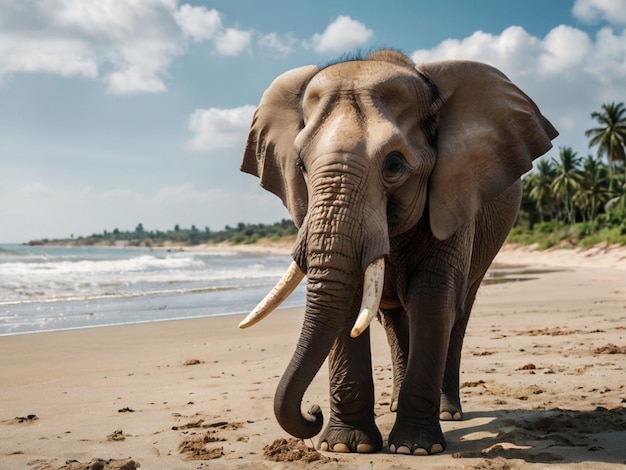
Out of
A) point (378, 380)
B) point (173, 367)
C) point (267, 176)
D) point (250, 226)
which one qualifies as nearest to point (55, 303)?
Answer: point (173, 367)

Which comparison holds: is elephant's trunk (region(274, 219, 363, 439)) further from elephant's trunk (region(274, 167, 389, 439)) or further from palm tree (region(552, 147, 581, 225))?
palm tree (region(552, 147, 581, 225))

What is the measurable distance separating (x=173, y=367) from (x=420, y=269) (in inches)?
198

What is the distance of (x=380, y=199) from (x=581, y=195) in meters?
63.4

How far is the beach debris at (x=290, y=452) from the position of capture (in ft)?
15.3

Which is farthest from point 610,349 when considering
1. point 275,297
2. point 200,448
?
point 200,448

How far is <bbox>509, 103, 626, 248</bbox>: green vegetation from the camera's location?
48031mm

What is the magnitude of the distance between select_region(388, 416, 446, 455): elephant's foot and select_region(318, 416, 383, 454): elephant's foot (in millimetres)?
141

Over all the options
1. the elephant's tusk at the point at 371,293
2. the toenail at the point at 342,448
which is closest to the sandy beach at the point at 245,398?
the toenail at the point at 342,448

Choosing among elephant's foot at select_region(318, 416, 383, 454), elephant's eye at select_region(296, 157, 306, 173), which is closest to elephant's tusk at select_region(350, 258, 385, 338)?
elephant's eye at select_region(296, 157, 306, 173)

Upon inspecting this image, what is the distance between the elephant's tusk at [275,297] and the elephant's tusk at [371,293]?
607 millimetres

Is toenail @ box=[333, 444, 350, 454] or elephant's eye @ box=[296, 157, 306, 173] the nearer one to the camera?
elephant's eye @ box=[296, 157, 306, 173]

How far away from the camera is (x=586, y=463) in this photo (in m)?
4.32

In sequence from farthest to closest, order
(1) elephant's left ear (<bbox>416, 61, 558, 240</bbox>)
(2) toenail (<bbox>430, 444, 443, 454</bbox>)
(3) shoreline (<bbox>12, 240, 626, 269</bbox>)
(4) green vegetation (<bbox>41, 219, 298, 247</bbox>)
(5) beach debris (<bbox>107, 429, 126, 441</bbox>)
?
(4) green vegetation (<bbox>41, 219, 298, 247</bbox>)
(3) shoreline (<bbox>12, 240, 626, 269</bbox>)
(5) beach debris (<bbox>107, 429, 126, 441</bbox>)
(1) elephant's left ear (<bbox>416, 61, 558, 240</bbox>)
(2) toenail (<bbox>430, 444, 443, 454</bbox>)

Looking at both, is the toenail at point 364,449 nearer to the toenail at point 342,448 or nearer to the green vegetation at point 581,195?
the toenail at point 342,448
